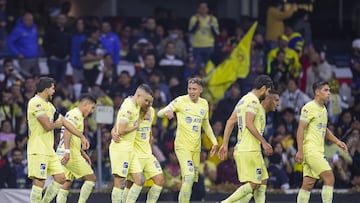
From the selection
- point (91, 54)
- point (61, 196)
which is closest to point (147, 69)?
point (91, 54)

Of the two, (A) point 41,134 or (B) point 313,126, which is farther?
(B) point 313,126

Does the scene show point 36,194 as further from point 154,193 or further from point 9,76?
point 9,76

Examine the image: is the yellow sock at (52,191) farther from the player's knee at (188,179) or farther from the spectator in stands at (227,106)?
the spectator in stands at (227,106)

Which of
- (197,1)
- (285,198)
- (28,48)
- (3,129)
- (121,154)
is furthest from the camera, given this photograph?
(197,1)

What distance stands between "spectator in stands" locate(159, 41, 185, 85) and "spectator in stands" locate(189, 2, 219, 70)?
0.58 m

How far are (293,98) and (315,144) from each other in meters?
8.04

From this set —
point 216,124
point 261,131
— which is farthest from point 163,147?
point 261,131

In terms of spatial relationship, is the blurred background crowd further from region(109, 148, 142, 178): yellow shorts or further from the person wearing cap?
region(109, 148, 142, 178): yellow shorts

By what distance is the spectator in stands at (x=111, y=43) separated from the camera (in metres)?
28.9

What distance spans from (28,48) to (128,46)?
2534mm

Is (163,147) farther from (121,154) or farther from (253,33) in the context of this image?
(121,154)

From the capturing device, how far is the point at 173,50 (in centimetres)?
2917

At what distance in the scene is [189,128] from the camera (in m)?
22.1

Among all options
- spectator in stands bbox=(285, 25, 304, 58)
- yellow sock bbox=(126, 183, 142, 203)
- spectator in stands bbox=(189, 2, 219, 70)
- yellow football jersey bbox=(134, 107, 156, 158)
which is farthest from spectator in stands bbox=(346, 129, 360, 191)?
yellow sock bbox=(126, 183, 142, 203)
